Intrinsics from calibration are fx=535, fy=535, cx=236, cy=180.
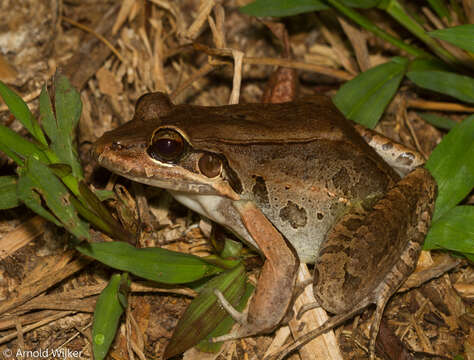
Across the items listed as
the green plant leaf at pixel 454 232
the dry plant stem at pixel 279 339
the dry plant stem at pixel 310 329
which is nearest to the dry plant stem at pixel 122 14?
the dry plant stem at pixel 310 329

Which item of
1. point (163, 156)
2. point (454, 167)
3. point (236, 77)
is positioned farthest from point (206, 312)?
point (454, 167)

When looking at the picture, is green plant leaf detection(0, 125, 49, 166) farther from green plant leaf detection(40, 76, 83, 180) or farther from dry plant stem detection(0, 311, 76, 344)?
dry plant stem detection(0, 311, 76, 344)

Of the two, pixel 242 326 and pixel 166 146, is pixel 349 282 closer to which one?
pixel 242 326

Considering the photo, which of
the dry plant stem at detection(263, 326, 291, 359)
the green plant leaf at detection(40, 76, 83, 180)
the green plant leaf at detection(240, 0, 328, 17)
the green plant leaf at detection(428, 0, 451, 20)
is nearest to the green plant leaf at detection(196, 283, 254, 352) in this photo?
the dry plant stem at detection(263, 326, 291, 359)

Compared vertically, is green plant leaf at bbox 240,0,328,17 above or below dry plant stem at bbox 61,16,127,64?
above

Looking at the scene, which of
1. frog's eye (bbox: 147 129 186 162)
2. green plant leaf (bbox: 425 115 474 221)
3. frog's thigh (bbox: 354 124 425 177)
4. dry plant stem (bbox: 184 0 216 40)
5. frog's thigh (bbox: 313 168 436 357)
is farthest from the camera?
dry plant stem (bbox: 184 0 216 40)

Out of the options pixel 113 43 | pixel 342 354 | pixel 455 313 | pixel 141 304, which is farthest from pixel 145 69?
pixel 455 313

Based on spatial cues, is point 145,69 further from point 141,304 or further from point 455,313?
point 455,313
